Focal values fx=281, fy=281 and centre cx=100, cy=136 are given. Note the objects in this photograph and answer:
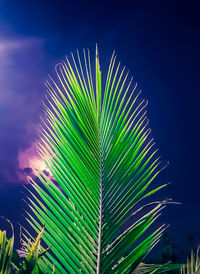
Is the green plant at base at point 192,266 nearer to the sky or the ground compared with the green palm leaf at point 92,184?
nearer to the ground

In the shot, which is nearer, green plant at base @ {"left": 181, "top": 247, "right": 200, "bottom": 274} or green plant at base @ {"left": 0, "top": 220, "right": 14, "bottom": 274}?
green plant at base @ {"left": 0, "top": 220, "right": 14, "bottom": 274}

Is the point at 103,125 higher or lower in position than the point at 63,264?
higher

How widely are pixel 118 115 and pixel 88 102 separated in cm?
22

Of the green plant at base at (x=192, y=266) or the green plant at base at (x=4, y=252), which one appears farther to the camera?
the green plant at base at (x=192, y=266)

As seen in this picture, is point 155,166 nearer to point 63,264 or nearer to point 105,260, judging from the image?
point 105,260

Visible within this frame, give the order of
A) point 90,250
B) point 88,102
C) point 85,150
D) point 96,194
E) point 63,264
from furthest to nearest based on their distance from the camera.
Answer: point 88,102, point 85,150, point 96,194, point 90,250, point 63,264

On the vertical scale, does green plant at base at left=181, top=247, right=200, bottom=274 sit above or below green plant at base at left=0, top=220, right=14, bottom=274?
below

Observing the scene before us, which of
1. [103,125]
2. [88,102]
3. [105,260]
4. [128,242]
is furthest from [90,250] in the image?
[88,102]

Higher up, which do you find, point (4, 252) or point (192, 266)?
point (4, 252)

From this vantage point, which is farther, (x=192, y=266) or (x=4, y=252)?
(x=192, y=266)

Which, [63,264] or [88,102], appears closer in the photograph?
[63,264]

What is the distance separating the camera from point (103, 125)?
1854 mm

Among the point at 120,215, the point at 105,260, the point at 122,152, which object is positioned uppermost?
the point at 122,152

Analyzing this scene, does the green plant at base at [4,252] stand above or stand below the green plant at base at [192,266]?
above
